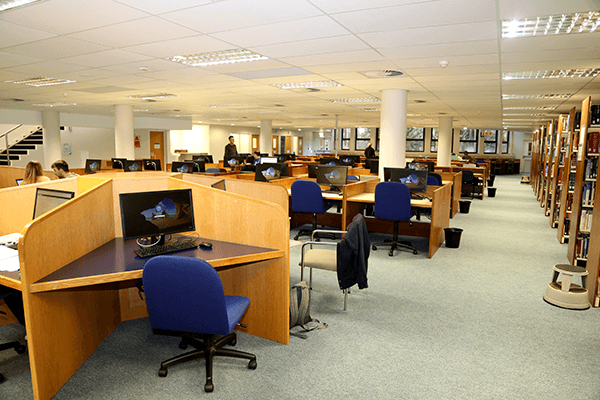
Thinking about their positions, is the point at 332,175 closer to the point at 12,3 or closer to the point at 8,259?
the point at 12,3

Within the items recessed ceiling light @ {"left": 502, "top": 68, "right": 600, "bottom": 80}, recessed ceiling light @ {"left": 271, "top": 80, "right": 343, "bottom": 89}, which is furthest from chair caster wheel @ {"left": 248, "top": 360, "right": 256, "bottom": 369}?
recessed ceiling light @ {"left": 502, "top": 68, "right": 600, "bottom": 80}

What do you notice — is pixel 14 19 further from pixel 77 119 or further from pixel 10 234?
pixel 77 119

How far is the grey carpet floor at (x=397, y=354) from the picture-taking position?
2.39m

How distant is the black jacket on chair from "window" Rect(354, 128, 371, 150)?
22.6 metres

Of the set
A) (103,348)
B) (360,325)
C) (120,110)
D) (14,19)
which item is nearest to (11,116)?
(120,110)

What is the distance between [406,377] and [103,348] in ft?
7.00

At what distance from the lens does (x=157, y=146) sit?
1767 centimetres

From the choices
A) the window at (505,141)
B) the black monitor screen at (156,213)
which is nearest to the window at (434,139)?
the window at (505,141)

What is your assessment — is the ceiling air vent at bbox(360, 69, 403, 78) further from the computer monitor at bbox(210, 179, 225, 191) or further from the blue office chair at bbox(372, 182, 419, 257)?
the computer monitor at bbox(210, 179, 225, 191)

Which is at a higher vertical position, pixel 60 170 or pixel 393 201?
pixel 60 170

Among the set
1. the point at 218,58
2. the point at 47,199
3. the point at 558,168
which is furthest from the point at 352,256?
the point at 558,168

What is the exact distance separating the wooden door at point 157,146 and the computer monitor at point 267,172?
11.6 m

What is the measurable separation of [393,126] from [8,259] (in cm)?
606

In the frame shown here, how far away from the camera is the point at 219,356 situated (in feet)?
9.00
